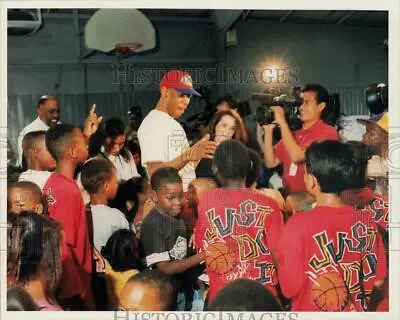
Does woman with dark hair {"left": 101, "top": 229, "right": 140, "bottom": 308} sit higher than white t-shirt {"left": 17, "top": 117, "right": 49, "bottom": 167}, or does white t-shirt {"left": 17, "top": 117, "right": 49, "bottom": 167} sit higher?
white t-shirt {"left": 17, "top": 117, "right": 49, "bottom": 167}

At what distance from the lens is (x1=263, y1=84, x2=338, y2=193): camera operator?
423 cm

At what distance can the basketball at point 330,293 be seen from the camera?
421cm

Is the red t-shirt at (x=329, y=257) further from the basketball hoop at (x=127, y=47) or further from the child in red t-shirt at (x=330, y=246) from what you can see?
the basketball hoop at (x=127, y=47)

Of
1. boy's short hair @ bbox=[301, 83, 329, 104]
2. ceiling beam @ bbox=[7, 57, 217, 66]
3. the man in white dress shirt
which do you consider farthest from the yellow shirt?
boy's short hair @ bbox=[301, 83, 329, 104]

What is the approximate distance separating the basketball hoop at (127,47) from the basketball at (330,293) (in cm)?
153

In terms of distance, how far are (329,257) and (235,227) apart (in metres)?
0.51

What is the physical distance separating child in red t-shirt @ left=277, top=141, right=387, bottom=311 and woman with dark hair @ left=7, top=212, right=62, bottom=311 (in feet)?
3.90

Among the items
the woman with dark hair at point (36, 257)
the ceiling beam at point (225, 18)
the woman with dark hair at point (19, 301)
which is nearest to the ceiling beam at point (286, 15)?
the ceiling beam at point (225, 18)

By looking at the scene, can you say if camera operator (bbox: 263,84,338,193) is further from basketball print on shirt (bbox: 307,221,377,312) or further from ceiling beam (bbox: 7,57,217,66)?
ceiling beam (bbox: 7,57,217,66)

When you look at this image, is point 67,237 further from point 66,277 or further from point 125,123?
point 125,123

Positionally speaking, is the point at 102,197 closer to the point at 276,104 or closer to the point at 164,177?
the point at 164,177

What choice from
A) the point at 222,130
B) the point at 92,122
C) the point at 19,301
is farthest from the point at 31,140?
the point at 222,130

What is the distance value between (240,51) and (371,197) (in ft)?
3.38

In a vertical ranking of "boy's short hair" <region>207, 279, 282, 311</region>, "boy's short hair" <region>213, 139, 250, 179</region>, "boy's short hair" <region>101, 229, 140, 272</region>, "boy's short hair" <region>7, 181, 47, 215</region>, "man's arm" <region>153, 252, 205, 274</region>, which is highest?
"boy's short hair" <region>213, 139, 250, 179</region>
